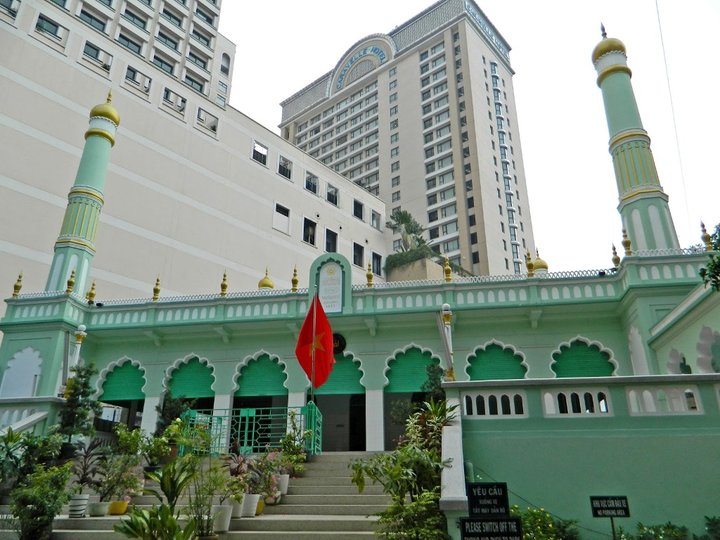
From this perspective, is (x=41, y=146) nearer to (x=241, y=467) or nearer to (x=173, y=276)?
(x=173, y=276)

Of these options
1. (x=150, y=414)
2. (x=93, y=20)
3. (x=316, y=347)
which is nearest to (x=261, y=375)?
(x=150, y=414)

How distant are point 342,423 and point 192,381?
6.57 m

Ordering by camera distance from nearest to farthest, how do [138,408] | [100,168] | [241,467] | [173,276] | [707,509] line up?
1. [707,509]
2. [241,467]
3. [100,168]
4. [138,408]
5. [173,276]

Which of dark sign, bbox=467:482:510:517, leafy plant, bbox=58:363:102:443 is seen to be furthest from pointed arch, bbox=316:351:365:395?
dark sign, bbox=467:482:510:517

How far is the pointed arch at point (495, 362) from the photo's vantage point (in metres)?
15.1

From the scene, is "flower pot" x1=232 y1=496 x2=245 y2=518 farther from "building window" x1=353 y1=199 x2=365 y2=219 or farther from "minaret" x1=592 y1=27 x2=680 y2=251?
"building window" x1=353 y1=199 x2=365 y2=219

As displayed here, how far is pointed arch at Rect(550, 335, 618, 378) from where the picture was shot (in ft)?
48.0

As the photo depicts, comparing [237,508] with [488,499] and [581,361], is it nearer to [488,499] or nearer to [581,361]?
[488,499]

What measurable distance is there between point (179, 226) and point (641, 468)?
22.9 m

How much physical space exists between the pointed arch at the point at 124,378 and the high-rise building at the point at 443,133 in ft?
123

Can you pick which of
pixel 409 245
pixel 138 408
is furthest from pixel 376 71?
pixel 138 408

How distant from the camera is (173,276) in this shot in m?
25.6

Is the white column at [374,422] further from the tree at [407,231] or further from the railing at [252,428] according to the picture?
the tree at [407,231]

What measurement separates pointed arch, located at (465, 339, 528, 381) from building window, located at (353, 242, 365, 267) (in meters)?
19.1
